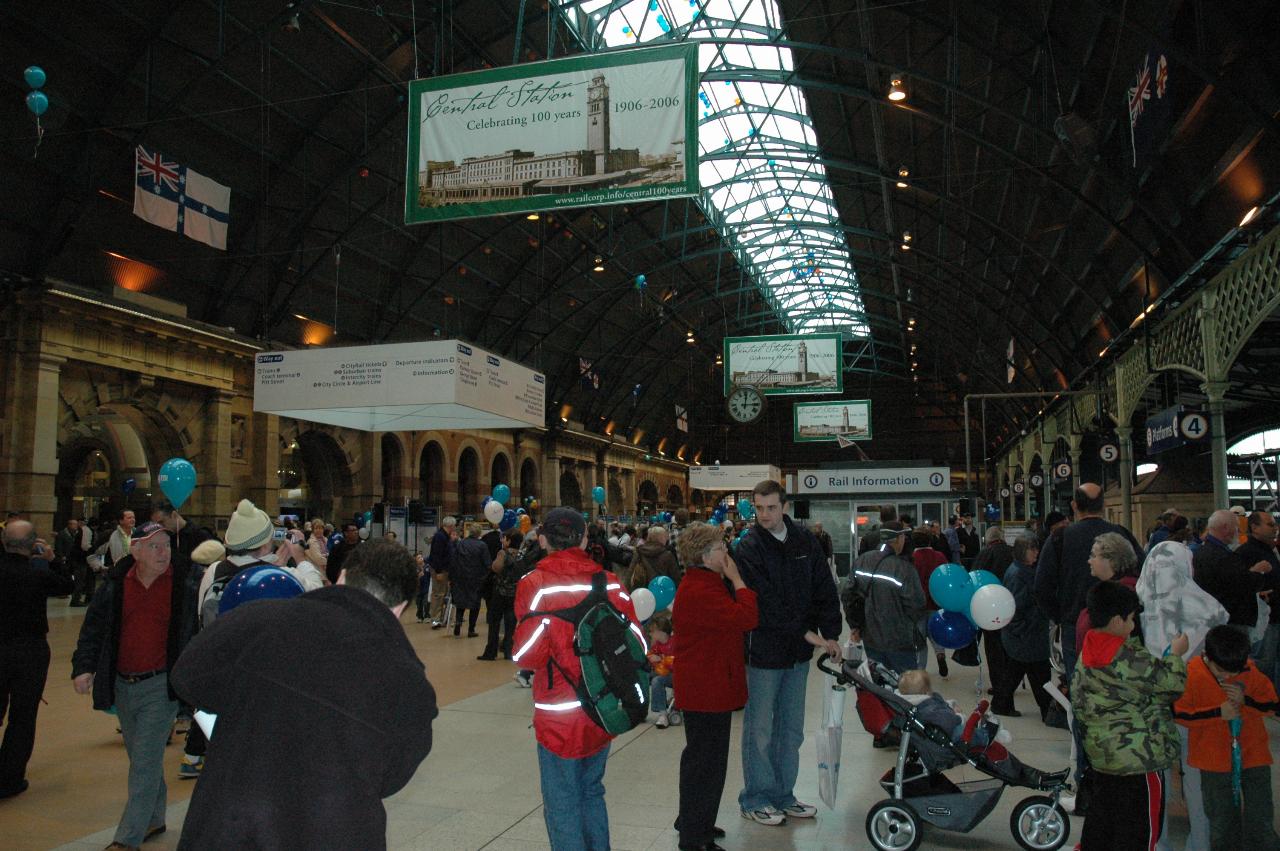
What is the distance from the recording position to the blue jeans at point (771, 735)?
4.86 meters

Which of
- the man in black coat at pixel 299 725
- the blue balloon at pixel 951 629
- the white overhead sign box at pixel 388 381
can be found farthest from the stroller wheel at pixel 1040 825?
the white overhead sign box at pixel 388 381

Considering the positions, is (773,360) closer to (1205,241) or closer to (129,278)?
(1205,241)

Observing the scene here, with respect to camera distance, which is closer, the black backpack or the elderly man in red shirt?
the black backpack

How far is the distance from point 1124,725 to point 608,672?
2100 millimetres

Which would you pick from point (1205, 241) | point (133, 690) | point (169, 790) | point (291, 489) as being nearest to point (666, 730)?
point (169, 790)

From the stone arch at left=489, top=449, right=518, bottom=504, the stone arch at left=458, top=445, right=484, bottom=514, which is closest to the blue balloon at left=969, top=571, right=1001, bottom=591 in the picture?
the stone arch at left=458, top=445, right=484, bottom=514

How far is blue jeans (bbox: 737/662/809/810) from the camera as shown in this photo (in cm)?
486

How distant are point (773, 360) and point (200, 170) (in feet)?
46.4

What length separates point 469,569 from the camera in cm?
1162

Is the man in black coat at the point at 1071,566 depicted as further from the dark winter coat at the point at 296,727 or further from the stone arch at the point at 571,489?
the stone arch at the point at 571,489

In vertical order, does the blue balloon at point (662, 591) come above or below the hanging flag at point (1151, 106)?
below

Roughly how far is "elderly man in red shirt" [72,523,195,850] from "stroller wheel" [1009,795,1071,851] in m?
4.23

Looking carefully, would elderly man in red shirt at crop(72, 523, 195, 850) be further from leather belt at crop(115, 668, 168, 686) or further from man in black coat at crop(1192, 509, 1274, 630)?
man in black coat at crop(1192, 509, 1274, 630)

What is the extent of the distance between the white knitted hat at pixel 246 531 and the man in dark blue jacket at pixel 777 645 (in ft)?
8.07
